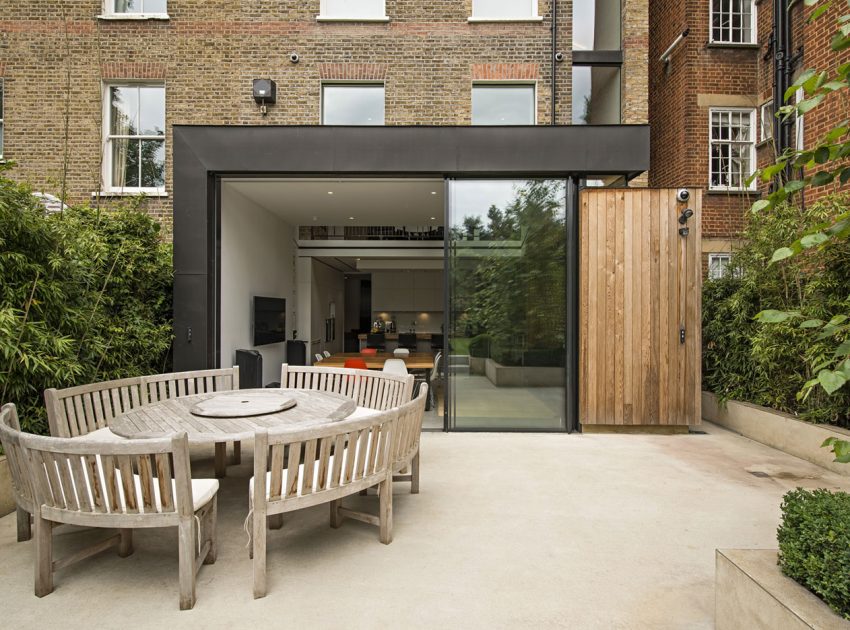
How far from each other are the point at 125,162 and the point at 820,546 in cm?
880

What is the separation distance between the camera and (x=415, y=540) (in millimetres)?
2732

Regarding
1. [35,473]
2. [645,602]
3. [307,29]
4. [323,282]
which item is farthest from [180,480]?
[323,282]

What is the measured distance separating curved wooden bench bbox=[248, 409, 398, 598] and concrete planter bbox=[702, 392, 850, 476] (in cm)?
347

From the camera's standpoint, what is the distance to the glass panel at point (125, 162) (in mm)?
7211

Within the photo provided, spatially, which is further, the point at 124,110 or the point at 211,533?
the point at 124,110

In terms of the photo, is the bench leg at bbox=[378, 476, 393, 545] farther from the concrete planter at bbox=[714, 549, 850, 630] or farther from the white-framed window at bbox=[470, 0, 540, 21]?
the white-framed window at bbox=[470, 0, 540, 21]

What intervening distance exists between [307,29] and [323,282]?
559 cm

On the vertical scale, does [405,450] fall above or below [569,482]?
above

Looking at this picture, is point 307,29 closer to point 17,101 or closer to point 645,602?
point 17,101

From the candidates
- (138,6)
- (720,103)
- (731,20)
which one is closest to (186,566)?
(138,6)

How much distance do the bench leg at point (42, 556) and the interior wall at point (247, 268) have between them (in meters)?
3.33

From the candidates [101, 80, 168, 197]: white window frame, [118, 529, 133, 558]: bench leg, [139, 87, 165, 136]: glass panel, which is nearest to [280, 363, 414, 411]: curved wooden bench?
[118, 529, 133, 558]: bench leg

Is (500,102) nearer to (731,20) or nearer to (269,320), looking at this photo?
(269,320)

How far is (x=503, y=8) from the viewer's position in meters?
7.29
